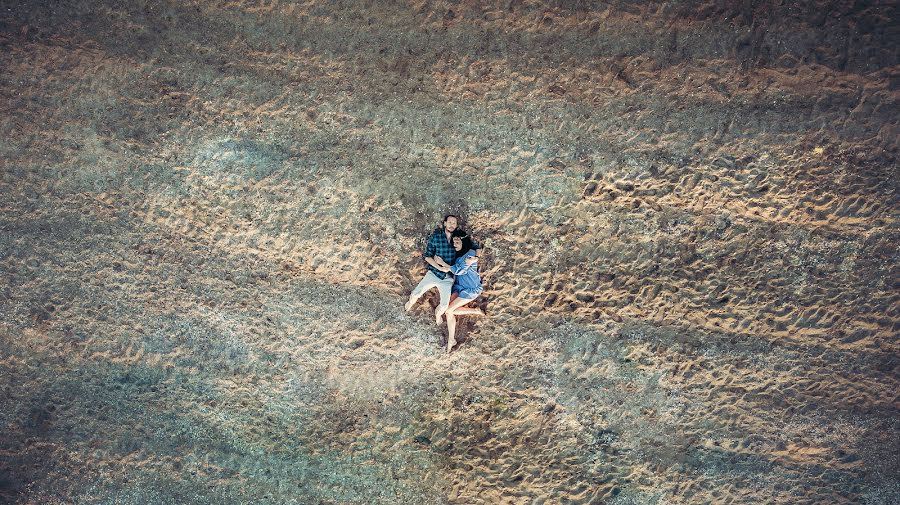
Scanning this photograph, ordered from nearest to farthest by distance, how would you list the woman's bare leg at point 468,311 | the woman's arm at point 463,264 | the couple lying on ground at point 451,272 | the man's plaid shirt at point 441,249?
the woman's arm at point 463,264 → the couple lying on ground at point 451,272 → the man's plaid shirt at point 441,249 → the woman's bare leg at point 468,311

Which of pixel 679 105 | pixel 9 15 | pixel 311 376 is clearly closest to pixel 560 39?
pixel 679 105

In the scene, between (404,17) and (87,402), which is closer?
(404,17)

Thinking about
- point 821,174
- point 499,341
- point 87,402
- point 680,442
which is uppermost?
point 821,174

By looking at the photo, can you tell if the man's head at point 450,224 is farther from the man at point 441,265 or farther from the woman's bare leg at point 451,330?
the woman's bare leg at point 451,330

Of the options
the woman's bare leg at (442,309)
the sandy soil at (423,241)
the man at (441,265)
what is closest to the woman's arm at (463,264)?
the man at (441,265)

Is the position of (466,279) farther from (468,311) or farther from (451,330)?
(451,330)

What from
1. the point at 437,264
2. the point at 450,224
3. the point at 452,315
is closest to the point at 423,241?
the point at 437,264

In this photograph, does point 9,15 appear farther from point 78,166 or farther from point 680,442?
point 680,442
